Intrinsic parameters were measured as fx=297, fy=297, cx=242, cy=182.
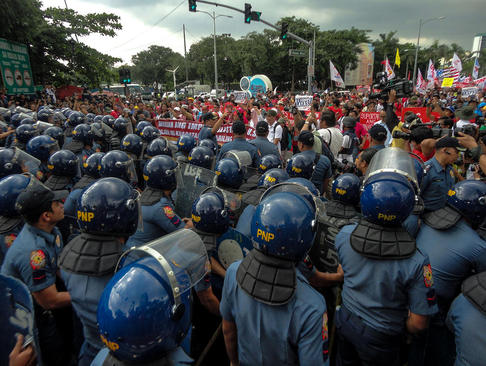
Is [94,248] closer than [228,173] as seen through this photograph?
Yes

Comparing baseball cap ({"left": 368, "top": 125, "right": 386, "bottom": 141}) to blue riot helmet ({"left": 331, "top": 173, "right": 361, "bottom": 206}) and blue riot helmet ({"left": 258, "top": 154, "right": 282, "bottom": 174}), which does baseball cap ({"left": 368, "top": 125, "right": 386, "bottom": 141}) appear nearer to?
blue riot helmet ({"left": 258, "top": 154, "right": 282, "bottom": 174})

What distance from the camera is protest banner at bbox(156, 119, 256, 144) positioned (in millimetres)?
9148

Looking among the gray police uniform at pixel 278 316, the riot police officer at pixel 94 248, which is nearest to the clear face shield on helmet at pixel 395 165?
the gray police uniform at pixel 278 316

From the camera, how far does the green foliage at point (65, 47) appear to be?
60.0 ft

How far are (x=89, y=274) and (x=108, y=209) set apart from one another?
469 mm

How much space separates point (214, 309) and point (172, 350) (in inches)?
41.3

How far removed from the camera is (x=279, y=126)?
27.5 feet

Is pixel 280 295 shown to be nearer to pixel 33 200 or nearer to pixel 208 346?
pixel 208 346

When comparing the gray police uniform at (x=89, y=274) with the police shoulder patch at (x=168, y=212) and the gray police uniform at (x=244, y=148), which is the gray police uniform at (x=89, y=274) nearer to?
the police shoulder patch at (x=168, y=212)

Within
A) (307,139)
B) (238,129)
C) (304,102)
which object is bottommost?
(307,139)

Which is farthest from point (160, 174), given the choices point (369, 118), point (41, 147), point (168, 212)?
point (369, 118)

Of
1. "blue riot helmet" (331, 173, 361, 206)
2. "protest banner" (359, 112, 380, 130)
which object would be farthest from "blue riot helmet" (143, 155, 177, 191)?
"protest banner" (359, 112, 380, 130)

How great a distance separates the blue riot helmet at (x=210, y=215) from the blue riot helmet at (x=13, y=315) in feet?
4.37

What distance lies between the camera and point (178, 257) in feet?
5.09
